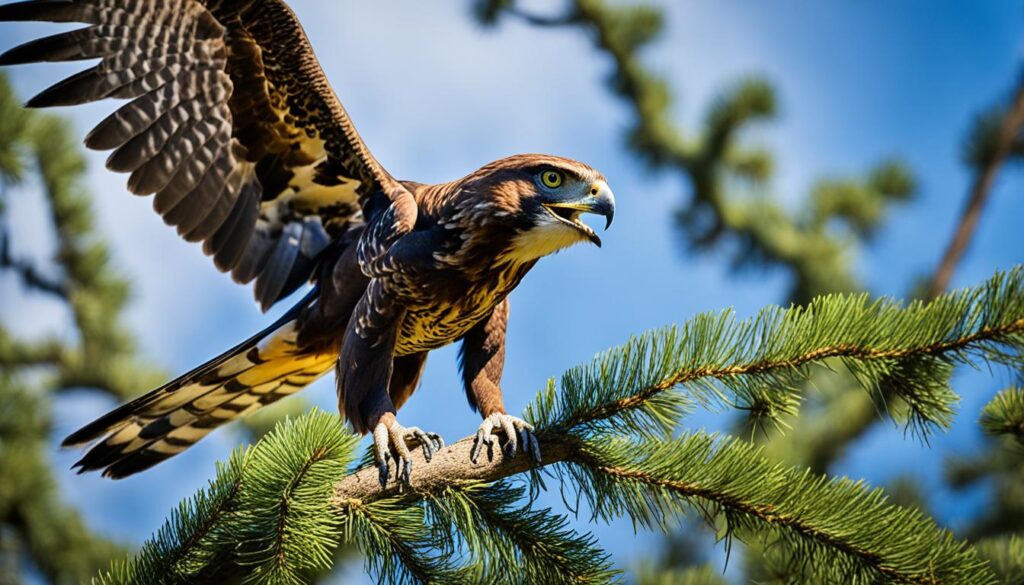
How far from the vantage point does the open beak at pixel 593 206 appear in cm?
379

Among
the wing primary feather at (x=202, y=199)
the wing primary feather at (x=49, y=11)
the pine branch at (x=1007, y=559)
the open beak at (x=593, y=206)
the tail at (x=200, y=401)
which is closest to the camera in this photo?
the pine branch at (x=1007, y=559)

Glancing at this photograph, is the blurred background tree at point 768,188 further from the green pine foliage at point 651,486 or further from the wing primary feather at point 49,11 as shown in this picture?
the green pine foliage at point 651,486

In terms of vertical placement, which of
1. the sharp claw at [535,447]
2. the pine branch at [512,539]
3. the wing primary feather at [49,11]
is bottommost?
the pine branch at [512,539]

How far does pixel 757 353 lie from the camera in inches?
116

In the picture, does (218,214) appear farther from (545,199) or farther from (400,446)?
(400,446)

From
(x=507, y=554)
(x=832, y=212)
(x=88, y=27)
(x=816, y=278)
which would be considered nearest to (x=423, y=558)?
(x=507, y=554)

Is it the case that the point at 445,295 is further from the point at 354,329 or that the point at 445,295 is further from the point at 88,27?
the point at 88,27

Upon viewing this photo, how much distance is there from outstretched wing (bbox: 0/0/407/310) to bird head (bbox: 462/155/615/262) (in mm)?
674

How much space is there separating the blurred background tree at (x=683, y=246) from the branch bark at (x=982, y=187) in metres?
0.01

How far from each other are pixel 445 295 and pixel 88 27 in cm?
214

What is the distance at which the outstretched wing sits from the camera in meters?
4.58

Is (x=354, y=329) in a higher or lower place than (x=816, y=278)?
lower

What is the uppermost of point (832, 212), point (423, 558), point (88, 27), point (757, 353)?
point (832, 212)

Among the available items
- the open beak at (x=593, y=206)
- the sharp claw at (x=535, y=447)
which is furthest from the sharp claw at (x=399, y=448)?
the open beak at (x=593, y=206)
